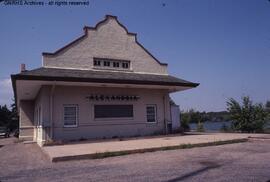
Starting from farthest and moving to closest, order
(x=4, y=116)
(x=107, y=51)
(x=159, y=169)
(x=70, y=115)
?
(x=4, y=116) < (x=107, y=51) < (x=70, y=115) < (x=159, y=169)

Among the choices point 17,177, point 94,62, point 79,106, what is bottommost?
point 17,177

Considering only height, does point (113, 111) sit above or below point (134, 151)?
above

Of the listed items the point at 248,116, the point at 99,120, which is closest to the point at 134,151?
the point at 99,120

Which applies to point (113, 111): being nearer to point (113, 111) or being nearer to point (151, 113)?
point (113, 111)

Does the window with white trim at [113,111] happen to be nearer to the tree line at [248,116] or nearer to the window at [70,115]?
the window at [70,115]

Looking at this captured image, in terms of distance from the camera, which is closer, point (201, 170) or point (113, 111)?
point (201, 170)

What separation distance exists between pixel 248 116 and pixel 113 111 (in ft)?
37.2

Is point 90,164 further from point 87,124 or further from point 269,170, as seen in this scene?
point 87,124

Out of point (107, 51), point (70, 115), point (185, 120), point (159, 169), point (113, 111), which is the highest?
point (107, 51)

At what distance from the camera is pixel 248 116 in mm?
22984

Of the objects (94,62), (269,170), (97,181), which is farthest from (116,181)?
(94,62)

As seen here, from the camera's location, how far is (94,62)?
63.9ft

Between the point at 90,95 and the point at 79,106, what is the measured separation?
0.95m

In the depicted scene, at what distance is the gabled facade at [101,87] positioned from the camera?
16469 mm
